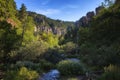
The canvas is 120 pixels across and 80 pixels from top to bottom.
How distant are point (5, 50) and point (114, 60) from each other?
10976 mm

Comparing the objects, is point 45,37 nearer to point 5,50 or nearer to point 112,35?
point 5,50

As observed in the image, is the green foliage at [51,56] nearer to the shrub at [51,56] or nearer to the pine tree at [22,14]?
the shrub at [51,56]

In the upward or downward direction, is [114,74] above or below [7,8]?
below

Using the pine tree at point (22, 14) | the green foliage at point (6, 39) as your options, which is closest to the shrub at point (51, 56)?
the green foliage at point (6, 39)

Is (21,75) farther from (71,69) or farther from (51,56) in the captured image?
(51,56)

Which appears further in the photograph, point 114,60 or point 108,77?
point 114,60

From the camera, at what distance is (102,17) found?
56.5ft

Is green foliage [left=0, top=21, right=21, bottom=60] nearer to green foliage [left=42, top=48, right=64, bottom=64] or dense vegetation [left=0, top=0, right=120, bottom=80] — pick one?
dense vegetation [left=0, top=0, right=120, bottom=80]

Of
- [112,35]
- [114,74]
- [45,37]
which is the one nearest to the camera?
[114,74]

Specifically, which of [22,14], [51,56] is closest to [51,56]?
[51,56]

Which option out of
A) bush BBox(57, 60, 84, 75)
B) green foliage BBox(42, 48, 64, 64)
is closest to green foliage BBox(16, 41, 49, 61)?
green foliage BBox(42, 48, 64, 64)

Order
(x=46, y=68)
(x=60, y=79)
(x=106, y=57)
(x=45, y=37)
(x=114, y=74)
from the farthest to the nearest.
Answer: (x=45, y=37)
(x=46, y=68)
(x=106, y=57)
(x=60, y=79)
(x=114, y=74)

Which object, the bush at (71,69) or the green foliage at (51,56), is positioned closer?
the bush at (71,69)

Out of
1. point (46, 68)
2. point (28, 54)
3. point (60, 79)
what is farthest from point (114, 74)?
point (28, 54)
